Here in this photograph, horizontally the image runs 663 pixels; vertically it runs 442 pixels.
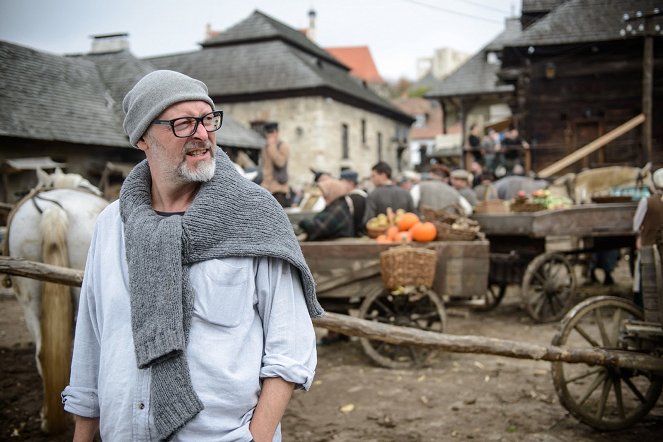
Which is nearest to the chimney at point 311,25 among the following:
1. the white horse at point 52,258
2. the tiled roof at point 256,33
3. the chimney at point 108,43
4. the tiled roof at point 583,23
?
the tiled roof at point 256,33

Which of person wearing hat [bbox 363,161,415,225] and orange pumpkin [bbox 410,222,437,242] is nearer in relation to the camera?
orange pumpkin [bbox 410,222,437,242]

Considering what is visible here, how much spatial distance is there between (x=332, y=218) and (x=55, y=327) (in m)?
3.21

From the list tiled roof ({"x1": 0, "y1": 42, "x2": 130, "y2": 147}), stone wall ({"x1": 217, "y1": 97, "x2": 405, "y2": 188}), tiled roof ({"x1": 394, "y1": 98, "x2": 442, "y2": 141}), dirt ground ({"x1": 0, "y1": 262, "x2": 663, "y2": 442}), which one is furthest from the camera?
tiled roof ({"x1": 394, "y1": 98, "x2": 442, "y2": 141})

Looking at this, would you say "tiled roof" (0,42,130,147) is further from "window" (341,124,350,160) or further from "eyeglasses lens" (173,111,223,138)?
"eyeglasses lens" (173,111,223,138)

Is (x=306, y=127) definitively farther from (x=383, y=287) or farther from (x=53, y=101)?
(x=383, y=287)

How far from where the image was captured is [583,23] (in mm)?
17359

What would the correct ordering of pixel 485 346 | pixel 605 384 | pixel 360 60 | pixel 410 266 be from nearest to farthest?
1. pixel 485 346
2. pixel 605 384
3. pixel 410 266
4. pixel 360 60

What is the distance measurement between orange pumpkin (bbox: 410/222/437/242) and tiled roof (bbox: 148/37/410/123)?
23426 mm

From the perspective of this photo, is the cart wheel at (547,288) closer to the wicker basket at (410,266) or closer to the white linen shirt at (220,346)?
the wicker basket at (410,266)

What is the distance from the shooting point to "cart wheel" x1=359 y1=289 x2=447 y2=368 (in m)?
6.04

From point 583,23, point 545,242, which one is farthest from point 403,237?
point 583,23

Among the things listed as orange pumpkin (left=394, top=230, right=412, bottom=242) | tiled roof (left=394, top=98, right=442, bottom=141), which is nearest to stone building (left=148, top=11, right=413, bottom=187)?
tiled roof (left=394, top=98, right=442, bottom=141)

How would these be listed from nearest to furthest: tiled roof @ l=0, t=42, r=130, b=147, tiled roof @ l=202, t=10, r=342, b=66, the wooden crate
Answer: the wooden crate < tiled roof @ l=0, t=42, r=130, b=147 < tiled roof @ l=202, t=10, r=342, b=66

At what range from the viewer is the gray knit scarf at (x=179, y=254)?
63.5 inches
